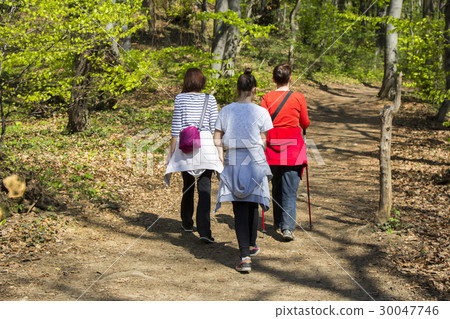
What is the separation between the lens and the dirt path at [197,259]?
387 cm

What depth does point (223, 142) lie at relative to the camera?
4395mm

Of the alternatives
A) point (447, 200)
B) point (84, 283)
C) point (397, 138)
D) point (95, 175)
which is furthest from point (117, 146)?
point (397, 138)

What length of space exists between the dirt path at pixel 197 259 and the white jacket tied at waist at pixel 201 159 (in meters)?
1.07

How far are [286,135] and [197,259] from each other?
189 cm

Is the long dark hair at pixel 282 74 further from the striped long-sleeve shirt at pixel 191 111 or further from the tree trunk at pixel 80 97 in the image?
the tree trunk at pixel 80 97

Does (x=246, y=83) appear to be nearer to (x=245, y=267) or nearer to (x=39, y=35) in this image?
(x=245, y=267)

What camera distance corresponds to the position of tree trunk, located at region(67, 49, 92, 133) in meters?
9.75

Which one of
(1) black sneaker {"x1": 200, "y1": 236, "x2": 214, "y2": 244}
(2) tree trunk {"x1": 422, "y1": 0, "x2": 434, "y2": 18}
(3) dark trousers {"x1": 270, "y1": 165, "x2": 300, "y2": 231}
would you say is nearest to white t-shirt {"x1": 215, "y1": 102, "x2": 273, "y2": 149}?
(3) dark trousers {"x1": 270, "y1": 165, "x2": 300, "y2": 231}

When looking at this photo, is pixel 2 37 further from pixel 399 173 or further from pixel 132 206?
pixel 399 173

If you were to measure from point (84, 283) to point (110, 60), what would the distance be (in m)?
9.01

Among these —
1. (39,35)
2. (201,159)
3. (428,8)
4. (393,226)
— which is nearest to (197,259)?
(201,159)

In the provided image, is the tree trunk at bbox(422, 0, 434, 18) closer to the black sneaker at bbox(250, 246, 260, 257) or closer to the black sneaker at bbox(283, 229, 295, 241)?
the black sneaker at bbox(283, 229, 295, 241)

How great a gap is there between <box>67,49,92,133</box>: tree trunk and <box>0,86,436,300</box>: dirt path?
9.79ft

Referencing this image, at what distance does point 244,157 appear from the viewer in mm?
4316
